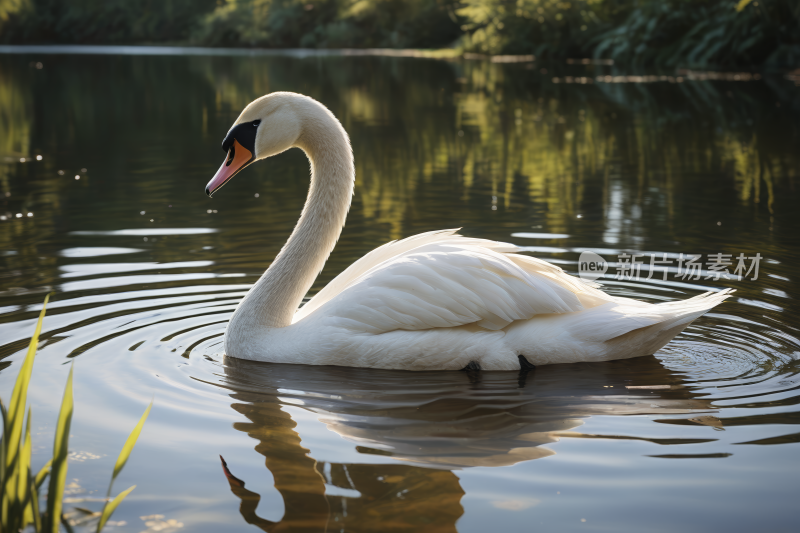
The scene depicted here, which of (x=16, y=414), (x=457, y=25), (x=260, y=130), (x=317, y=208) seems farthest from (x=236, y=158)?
(x=457, y=25)

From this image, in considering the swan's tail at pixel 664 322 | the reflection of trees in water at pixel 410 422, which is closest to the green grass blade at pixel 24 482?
the reflection of trees in water at pixel 410 422

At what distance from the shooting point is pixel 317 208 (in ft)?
19.1

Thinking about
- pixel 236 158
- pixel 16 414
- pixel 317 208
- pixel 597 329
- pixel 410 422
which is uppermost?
pixel 236 158

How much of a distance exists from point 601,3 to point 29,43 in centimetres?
5846

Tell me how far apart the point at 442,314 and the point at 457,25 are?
71546 mm

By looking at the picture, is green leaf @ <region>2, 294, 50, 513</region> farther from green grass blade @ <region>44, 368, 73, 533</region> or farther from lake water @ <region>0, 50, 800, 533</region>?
lake water @ <region>0, 50, 800, 533</region>

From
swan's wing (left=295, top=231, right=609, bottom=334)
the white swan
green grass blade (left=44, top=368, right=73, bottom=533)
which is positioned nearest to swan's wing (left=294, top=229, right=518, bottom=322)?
the white swan

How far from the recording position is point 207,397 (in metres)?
4.82

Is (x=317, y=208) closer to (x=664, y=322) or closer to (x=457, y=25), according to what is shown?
(x=664, y=322)

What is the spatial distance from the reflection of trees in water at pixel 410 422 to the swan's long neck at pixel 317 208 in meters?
0.61

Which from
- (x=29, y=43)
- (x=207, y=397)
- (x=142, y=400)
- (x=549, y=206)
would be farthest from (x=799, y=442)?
(x=29, y=43)

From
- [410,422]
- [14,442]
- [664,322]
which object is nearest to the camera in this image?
[14,442]

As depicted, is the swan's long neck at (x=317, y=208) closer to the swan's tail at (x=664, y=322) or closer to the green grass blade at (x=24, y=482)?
the swan's tail at (x=664, y=322)

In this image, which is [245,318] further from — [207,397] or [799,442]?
[799,442]
